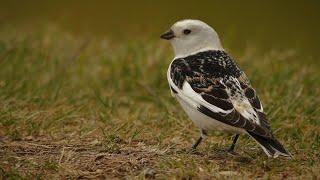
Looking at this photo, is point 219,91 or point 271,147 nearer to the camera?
point 271,147

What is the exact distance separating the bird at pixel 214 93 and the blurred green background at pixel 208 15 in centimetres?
480

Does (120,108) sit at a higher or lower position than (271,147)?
lower

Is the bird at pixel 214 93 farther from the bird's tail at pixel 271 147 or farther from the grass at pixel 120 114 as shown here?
the grass at pixel 120 114

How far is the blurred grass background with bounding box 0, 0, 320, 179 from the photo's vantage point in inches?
243

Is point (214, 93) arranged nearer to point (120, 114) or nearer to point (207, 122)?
point (207, 122)

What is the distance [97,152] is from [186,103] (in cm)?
82

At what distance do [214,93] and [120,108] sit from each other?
7.18 ft

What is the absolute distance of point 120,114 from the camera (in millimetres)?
8133

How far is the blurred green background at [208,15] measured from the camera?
1403cm

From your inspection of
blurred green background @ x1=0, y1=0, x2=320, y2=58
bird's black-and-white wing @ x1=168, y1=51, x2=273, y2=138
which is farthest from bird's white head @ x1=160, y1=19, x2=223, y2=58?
blurred green background @ x1=0, y1=0, x2=320, y2=58

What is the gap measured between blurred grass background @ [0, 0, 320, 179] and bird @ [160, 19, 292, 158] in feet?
0.78

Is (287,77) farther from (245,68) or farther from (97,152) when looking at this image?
(97,152)

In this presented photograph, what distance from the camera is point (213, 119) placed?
6.37 metres

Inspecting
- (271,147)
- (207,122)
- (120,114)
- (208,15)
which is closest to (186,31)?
(120,114)
